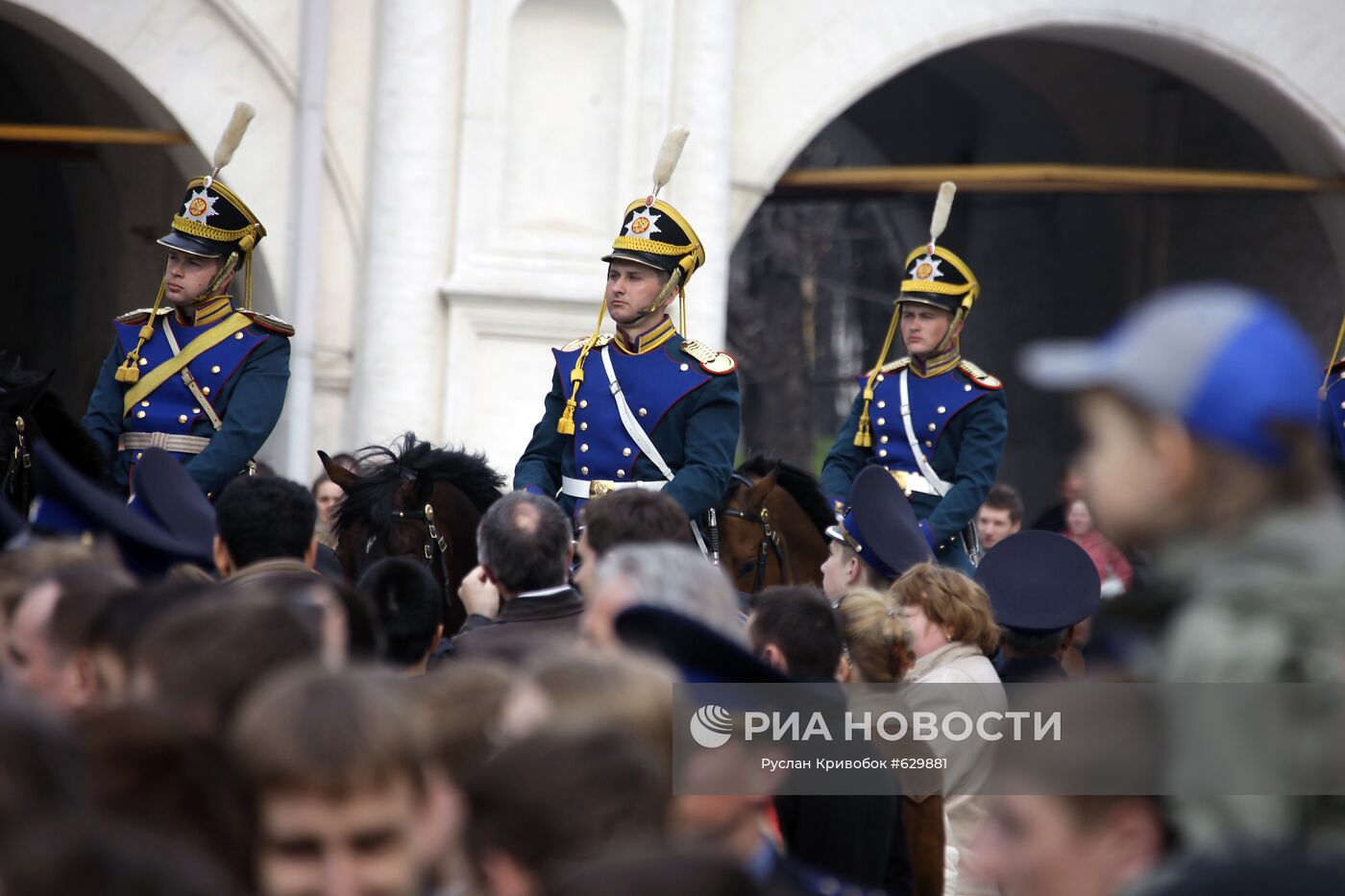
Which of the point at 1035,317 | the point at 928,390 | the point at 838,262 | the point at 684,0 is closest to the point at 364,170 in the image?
the point at 684,0

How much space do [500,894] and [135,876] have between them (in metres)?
→ 0.50

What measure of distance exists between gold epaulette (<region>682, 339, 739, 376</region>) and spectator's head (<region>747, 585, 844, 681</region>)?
2.88m

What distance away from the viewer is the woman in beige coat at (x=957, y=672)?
4617mm

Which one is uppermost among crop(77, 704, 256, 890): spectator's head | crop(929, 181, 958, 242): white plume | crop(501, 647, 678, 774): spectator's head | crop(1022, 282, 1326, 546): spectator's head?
crop(929, 181, 958, 242): white plume

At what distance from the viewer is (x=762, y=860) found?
2.89 meters

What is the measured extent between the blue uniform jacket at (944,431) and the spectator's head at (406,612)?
3196mm

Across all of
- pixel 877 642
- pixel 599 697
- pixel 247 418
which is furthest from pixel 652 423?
pixel 599 697

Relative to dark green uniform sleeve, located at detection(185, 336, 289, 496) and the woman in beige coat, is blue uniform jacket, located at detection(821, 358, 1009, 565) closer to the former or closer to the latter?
dark green uniform sleeve, located at detection(185, 336, 289, 496)

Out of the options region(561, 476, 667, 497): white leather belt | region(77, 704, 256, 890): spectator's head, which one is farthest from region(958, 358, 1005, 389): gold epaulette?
region(77, 704, 256, 890): spectator's head

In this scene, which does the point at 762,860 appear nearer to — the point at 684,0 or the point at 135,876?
the point at 135,876

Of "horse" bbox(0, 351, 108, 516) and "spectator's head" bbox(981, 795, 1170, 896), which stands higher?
"horse" bbox(0, 351, 108, 516)

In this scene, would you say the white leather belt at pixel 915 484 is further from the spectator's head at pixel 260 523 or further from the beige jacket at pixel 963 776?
the spectator's head at pixel 260 523

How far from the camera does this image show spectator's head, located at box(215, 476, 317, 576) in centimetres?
449

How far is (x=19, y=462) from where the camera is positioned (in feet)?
19.8
